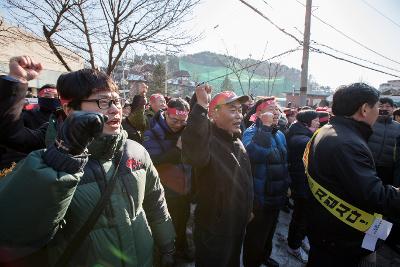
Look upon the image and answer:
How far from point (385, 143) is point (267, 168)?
2.65 meters

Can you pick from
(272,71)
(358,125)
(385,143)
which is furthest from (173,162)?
(272,71)

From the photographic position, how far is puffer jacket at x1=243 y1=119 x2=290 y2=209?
3289mm

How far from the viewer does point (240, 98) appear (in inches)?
111

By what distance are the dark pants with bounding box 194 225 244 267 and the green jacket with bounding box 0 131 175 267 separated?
2.21 feet

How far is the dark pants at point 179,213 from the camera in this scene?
3.71m

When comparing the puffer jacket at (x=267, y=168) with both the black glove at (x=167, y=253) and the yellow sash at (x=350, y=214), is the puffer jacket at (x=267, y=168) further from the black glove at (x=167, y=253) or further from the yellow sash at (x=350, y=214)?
the black glove at (x=167, y=253)

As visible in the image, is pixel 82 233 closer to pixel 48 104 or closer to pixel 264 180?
pixel 264 180

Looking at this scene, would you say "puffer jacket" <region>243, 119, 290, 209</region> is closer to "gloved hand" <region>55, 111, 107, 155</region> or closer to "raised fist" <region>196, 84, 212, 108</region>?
"raised fist" <region>196, 84, 212, 108</region>

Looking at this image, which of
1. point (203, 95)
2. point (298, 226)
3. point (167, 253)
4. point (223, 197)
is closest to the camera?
point (167, 253)

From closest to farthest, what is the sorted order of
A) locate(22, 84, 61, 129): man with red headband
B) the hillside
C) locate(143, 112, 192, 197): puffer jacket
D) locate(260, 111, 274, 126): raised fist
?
locate(22, 84, 61, 129): man with red headband
locate(260, 111, 274, 126): raised fist
locate(143, 112, 192, 197): puffer jacket
the hillside

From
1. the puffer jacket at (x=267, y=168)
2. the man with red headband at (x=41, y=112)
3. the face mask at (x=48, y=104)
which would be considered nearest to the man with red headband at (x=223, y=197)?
the puffer jacket at (x=267, y=168)

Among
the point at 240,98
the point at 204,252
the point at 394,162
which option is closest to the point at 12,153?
the point at 204,252

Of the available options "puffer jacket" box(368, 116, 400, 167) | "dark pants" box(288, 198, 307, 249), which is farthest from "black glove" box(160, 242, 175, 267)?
"puffer jacket" box(368, 116, 400, 167)

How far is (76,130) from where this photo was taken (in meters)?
1.07
